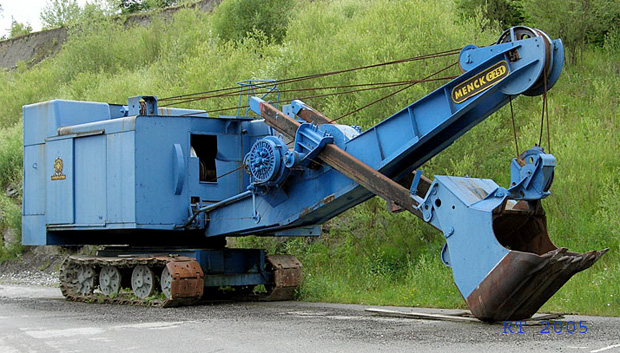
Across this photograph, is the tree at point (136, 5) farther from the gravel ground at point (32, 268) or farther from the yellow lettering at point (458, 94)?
the yellow lettering at point (458, 94)

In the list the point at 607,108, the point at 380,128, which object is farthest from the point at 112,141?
the point at 607,108

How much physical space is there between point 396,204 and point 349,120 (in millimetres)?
7576

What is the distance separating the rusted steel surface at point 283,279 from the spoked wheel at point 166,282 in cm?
220

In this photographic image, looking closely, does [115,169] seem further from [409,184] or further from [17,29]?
[17,29]

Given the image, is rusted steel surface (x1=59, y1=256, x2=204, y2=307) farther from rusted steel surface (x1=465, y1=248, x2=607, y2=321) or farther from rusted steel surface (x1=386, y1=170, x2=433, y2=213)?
rusted steel surface (x1=465, y1=248, x2=607, y2=321)

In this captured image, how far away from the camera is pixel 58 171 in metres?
16.1

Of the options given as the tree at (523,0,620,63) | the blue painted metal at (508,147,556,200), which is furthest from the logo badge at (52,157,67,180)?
the tree at (523,0,620,63)

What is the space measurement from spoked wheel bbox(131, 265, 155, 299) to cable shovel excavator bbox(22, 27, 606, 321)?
0.09ft

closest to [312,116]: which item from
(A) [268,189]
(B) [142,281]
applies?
(A) [268,189]

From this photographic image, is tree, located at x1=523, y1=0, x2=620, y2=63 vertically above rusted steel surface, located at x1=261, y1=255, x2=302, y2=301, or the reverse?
tree, located at x1=523, y1=0, x2=620, y2=63

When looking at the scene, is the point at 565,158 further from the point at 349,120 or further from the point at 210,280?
the point at 210,280

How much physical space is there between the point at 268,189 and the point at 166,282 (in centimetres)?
239

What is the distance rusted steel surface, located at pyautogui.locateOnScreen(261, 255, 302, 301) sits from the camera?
49.7 ft

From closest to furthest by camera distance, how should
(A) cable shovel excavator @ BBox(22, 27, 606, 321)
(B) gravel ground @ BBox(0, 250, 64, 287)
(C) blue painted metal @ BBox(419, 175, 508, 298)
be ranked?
(C) blue painted metal @ BBox(419, 175, 508, 298), (A) cable shovel excavator @ BBox(22, 27, 606, 321), (B) gravel ground @ BBox(0, 250, 64, 287)
